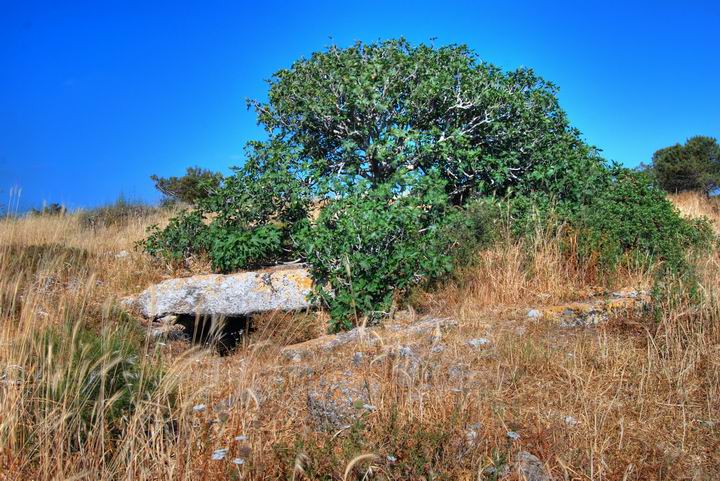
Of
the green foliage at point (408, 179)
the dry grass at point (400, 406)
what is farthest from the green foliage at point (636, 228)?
the dry grass at point (400, 406)

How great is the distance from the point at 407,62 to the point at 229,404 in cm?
713

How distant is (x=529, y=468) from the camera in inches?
125

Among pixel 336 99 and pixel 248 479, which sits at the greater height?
pixel 336 99

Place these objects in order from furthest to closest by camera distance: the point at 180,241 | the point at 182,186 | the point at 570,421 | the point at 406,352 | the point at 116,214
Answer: the point at 182,186 → the point at 116,214 → the point at 180,241 → the point at 406,352 → the point at 570,421

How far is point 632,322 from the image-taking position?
18.2ft

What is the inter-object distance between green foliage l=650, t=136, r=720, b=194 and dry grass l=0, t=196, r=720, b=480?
22279mm

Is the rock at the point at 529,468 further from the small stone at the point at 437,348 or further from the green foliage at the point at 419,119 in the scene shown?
the green foliage at the point at 419,119

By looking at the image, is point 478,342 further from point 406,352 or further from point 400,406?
point 400,406

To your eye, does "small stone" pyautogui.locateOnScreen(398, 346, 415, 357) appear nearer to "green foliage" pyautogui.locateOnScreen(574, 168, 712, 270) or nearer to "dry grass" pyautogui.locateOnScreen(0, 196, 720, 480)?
"dry grass" pyautogui.locateOnScreen(0, 196, 720, 480)

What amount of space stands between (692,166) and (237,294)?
2380 cm

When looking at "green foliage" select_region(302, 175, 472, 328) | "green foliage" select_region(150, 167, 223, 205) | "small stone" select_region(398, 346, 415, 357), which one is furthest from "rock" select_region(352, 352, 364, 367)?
"green foliage" select_region(150, 167, 223, 205)

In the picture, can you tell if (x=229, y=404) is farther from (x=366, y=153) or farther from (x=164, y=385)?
(x=366, y=153)

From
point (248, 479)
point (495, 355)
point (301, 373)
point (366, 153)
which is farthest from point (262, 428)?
point (366, 153)

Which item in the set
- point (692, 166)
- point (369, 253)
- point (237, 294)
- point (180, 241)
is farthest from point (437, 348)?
point (692, 166)
